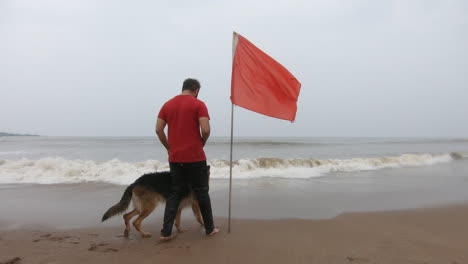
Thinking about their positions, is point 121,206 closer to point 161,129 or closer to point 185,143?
point 161,129

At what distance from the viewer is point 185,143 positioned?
359 cm

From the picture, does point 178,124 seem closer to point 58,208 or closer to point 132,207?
point 132,207

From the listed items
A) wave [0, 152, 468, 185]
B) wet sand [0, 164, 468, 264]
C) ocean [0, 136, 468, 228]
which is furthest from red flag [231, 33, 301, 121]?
wave [0, 152, 468, 185]

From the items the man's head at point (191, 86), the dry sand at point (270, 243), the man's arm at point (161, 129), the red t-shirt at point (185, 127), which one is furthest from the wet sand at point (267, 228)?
the man's head at point (191, 86)

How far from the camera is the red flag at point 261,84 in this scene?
407cm

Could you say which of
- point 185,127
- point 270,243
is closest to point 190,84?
point 185,127

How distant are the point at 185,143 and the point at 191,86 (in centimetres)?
83

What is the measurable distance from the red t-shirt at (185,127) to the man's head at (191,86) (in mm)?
151

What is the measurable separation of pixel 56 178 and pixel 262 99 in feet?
26.2

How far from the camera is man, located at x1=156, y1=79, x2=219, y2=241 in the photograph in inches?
141

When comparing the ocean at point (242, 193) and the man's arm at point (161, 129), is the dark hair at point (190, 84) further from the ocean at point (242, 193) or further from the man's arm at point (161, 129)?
the ocean at point (242, 193)

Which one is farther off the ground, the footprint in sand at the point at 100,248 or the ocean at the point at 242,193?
the footprint in sand at the point at 100,248

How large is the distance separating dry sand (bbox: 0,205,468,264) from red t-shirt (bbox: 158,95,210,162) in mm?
1206

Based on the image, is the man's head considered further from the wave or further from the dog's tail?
the wave
